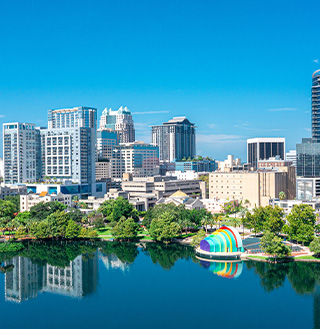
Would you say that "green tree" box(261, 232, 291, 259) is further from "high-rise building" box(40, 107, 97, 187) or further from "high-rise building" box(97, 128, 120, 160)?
"high-rise building" box(97, 128, 120, 160)

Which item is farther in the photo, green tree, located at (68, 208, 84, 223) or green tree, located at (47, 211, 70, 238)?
green tree, located at (68, 208, 84, 223)

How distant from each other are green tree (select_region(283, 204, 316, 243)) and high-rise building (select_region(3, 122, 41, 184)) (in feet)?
266

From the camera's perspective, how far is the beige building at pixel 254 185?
350 feet

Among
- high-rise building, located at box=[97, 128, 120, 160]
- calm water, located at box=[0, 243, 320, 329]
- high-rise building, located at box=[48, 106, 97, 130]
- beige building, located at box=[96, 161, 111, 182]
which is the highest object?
high-rise building, located at box=[48, 106, 97, 130]

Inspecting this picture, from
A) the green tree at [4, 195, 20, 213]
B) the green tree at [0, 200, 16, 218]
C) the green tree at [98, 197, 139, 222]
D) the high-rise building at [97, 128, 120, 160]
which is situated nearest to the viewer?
the green tree at [98, 197, 139, 222]

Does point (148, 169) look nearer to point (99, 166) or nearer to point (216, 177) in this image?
point (99, 166)

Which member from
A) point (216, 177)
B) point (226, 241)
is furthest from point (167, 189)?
point (226, 241)

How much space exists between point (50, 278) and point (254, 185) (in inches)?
2476

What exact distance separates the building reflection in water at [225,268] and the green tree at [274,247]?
391 centimetres

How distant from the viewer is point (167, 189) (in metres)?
118

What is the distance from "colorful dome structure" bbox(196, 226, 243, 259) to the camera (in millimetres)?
61500

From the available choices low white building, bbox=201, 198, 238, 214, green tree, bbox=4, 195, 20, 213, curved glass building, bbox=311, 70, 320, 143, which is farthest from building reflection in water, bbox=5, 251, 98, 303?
curved glass building, bbox=311, 70, 320, 143

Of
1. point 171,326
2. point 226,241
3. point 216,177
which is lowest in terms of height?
point 171,326

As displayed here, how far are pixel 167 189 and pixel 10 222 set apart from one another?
46634 millimetres
